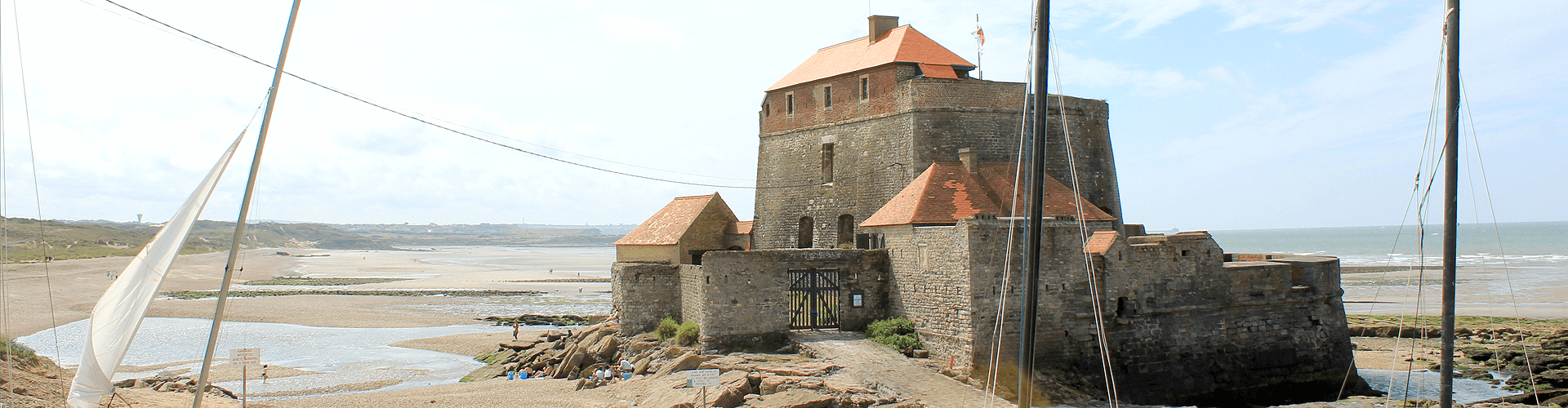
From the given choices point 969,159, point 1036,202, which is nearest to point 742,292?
point 969,159

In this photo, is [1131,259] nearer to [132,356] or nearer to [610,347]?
[610,347]

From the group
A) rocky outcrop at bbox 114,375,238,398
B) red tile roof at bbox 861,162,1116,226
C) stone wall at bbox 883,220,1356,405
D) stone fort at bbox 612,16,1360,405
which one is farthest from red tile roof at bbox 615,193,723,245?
rocky outcrop at bbox 114,375,238,398

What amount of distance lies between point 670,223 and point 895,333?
346 inches

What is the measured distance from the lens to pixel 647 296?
24.7m

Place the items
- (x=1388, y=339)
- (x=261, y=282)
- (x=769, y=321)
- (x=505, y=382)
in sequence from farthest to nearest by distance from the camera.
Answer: (x=261, y=282) < (x=1388, y=339) < (x=505, y=382) < (x=769, y=321)

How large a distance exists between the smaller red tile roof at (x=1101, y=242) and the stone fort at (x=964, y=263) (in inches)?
2.5

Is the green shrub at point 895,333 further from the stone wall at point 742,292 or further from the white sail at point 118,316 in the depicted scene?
the white sail at point 118,316

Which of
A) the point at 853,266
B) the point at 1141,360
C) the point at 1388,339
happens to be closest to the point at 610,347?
the point at 853,266

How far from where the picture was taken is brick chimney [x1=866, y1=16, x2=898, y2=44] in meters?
31.3

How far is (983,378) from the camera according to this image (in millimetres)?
18297

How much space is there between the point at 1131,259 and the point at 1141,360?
2330 millimetres

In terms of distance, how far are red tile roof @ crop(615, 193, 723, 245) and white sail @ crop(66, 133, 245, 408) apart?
16590 mm

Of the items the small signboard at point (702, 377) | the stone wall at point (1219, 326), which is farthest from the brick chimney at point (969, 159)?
the small signboard at point (702, 377)

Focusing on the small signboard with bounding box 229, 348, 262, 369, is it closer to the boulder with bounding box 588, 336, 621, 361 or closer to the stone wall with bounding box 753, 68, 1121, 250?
the boulder with bounding box 588, 336, 621, 361
